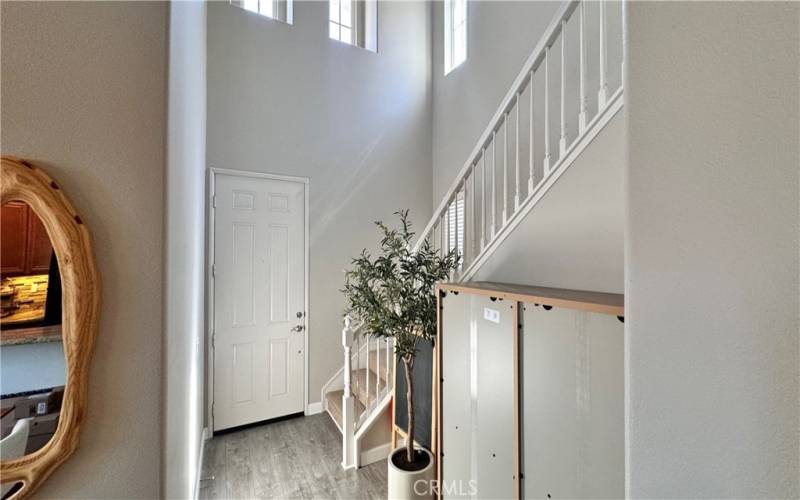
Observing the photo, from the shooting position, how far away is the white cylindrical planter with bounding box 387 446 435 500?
1.97 m

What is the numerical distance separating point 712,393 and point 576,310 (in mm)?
795

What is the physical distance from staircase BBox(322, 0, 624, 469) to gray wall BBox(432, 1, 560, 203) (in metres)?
0.41

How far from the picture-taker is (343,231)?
3584mm

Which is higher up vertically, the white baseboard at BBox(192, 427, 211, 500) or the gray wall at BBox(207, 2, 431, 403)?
the gray wall at BBox(207, 2, 431, 403)

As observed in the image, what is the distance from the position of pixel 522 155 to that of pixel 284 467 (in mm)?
3264

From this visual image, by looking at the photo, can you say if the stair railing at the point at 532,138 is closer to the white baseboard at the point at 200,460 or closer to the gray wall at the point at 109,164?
the gray wall at the point at 109,164

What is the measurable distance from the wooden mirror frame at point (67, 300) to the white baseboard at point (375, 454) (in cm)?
218

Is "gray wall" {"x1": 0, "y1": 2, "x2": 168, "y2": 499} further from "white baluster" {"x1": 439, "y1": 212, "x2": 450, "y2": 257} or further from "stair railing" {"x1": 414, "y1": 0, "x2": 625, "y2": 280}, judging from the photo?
"white baluster" {"x1": 439, "y1": 212, "x2": 450, "y2": 257}

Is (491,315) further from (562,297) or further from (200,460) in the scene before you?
(200,460)

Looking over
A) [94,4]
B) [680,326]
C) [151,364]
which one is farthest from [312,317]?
[680,326]

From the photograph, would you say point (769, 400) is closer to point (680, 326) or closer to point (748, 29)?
point (680, 326)

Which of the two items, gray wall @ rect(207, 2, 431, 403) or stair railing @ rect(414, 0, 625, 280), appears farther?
gray wall @ rect(207, 2, 431, 403)

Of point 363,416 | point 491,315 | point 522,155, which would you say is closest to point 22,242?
point 491,315

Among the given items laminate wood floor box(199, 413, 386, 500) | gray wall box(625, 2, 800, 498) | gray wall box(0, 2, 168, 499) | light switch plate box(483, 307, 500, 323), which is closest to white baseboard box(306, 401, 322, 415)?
laminate wood floor box(199, 413, 386, 500)
